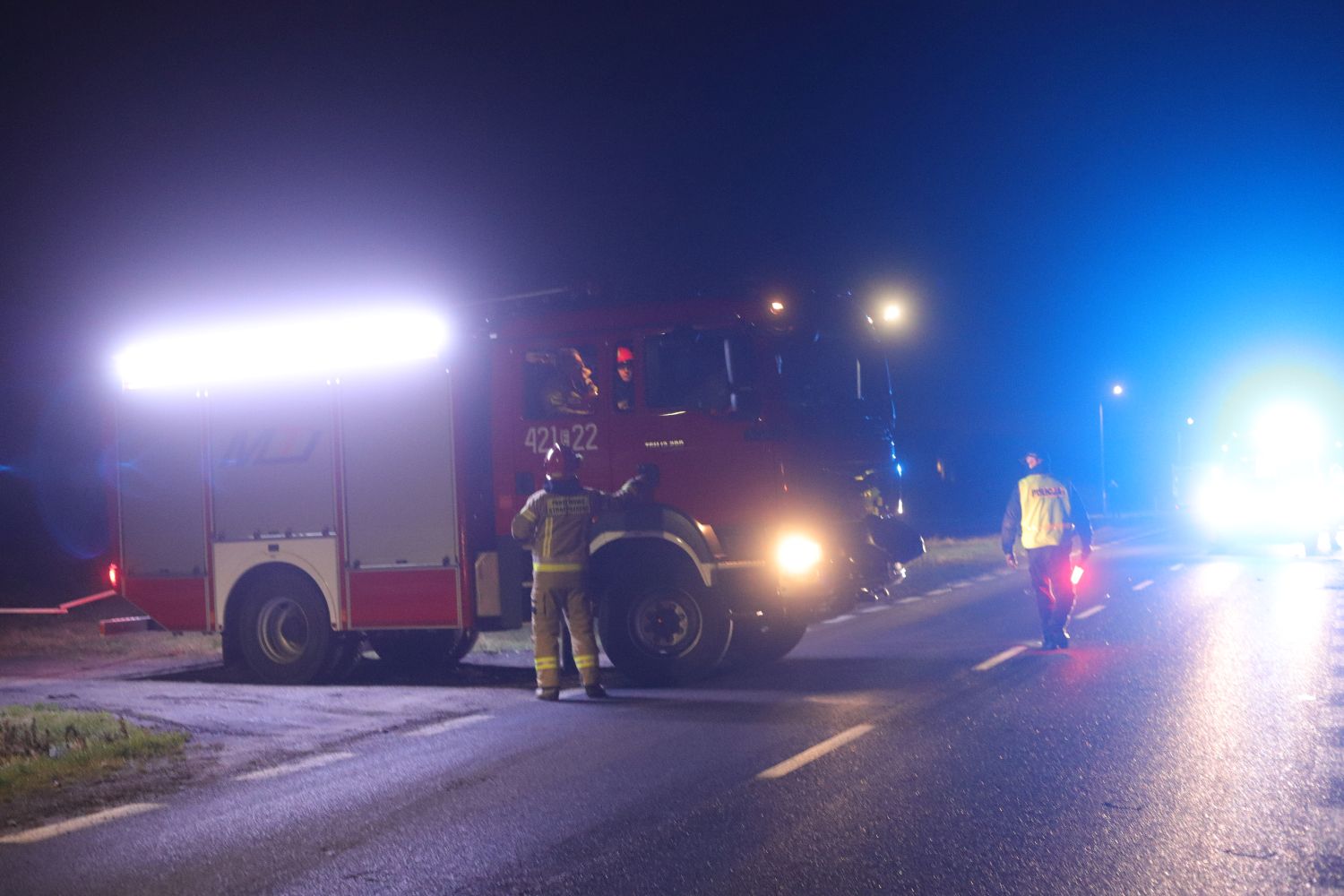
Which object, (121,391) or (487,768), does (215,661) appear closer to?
(121,391)

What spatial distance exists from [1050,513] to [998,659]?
170 cm

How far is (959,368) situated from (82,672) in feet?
156

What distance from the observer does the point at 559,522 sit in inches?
437

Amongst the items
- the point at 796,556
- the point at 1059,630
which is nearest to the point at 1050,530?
the point at 1059,630

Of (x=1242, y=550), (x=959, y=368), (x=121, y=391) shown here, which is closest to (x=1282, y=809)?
(x=121, y=391)

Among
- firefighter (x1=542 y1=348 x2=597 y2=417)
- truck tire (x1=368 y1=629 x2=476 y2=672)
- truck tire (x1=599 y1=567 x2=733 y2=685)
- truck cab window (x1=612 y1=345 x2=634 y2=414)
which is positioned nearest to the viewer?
truck tire (x1=599 y1=567 x2=733 y2=685)

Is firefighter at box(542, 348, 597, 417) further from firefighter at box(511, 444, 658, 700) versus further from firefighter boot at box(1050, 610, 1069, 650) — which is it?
firefighter boot at box(1050, 610, 1069, 650)

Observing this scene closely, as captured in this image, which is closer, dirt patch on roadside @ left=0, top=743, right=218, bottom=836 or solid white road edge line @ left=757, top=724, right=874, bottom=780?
dirt patch on roadside @ left=0, top=743, right=218, bottom=836

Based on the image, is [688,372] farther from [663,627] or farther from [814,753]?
[814,753]

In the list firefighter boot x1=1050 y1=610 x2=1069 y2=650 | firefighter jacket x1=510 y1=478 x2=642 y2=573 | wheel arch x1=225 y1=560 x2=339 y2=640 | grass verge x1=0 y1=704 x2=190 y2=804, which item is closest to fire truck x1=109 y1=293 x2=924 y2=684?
wheel arch x1=225 y1=560 x2=339 y2=640

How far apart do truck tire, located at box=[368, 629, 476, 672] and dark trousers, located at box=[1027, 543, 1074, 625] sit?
5.12m

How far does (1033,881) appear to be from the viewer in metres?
5.32

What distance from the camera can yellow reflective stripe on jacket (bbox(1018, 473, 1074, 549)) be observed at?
517 inches

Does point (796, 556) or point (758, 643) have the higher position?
point (796, 556)
